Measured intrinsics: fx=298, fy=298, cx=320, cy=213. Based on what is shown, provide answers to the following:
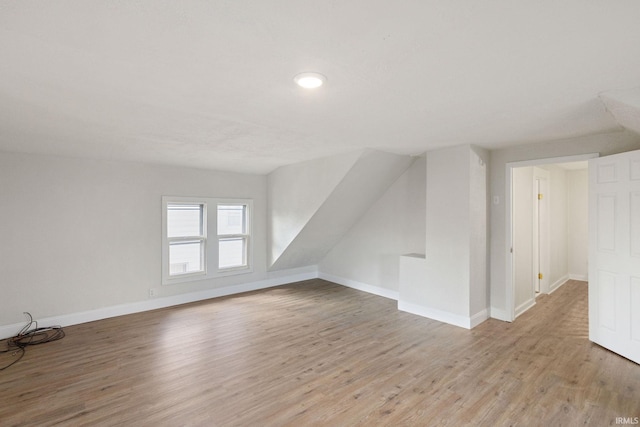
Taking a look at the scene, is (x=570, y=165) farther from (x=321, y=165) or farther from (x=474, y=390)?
(x=474, y=390)

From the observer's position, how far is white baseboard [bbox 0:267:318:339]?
12.2 ft

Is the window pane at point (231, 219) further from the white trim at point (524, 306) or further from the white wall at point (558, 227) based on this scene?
the white wall at point (558, 227)

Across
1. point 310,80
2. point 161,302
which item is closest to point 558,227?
point 310,80

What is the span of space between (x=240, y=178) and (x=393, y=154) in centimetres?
274

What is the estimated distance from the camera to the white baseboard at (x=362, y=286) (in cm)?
496

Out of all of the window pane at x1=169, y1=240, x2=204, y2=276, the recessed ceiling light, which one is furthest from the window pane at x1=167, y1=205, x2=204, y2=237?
the recessed ceiling light

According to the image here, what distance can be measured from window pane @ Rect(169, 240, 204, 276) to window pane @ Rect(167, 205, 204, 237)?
0.17 m

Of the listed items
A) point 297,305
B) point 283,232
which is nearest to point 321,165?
point 283,232

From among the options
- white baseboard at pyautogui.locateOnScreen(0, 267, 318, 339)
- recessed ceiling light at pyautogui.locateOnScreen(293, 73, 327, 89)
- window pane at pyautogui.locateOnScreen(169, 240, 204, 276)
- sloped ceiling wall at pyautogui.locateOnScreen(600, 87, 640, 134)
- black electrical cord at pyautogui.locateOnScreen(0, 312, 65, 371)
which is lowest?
black electrical cord at pyautogui.locateOnScreen(0, 312, 65, 371)

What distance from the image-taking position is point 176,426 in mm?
1990

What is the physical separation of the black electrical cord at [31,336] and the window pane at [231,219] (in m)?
2.44

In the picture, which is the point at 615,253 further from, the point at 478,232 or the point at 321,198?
the point at 321,198

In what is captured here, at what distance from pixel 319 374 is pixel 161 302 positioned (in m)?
3.06

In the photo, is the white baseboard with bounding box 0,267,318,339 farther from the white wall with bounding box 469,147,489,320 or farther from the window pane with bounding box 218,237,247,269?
the white wall with bounding box 469,147,489,320
